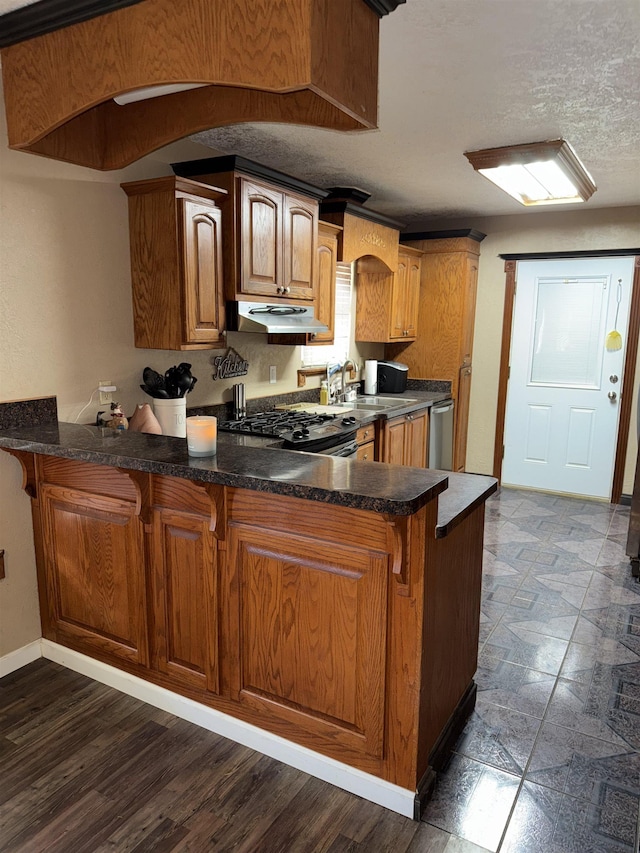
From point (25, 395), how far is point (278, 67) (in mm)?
1755

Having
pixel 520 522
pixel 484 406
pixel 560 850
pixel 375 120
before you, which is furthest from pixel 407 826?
pixel 484 406

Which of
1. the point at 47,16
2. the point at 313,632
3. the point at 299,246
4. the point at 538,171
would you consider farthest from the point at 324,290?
the point at 313,632

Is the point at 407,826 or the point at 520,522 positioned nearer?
the point at 407,826

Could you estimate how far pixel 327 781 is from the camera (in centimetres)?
200

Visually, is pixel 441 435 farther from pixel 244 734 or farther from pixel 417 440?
pixel 244 734

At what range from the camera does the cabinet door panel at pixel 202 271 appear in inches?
113

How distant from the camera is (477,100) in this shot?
2635 mm

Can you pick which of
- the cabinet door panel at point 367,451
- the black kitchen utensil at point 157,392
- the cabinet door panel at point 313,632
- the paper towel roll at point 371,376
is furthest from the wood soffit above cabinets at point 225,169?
the paper towel roll at point 371,376

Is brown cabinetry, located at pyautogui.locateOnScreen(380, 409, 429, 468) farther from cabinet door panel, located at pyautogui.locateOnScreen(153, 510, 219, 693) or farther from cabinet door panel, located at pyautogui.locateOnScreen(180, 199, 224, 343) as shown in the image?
cabinet door panel, located at pyautogui.locateOnScreen(153, 510, 219, 693)

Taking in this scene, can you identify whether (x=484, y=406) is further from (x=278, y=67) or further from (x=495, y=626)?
(x=278, y=67)

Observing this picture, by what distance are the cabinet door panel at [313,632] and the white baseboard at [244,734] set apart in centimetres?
11

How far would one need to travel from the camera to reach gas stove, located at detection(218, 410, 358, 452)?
3257 millimetres

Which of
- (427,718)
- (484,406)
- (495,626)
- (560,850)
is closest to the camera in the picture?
(560,850)

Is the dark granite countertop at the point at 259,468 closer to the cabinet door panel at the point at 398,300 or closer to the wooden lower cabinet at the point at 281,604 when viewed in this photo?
the wooden lower cabinet at the point at 281,604
